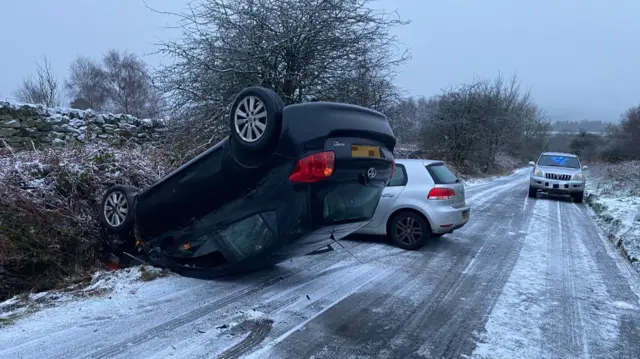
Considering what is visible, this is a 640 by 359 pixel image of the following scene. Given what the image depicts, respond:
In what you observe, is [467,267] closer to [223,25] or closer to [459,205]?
[459,205]

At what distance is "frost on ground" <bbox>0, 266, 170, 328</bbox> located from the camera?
4.34 m

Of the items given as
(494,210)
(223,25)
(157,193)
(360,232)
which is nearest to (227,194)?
(157,193)

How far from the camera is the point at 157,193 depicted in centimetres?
536

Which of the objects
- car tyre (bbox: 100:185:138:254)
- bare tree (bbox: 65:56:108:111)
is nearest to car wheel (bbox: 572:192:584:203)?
car tyre (bbox: 100:185:138:254)

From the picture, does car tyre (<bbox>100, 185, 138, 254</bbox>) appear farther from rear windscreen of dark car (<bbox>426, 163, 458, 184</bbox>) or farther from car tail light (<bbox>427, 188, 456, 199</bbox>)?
rear windscreen of dark car (<bbox>426, 163, 458, 184</bbox>)

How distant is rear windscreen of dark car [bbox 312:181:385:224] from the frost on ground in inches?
86.5

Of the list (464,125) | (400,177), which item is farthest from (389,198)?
(464,125)

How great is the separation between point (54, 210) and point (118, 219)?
81 centimetres

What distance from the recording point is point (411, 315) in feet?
15.7

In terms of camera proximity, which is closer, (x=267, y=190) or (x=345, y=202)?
(x=267, y=190)

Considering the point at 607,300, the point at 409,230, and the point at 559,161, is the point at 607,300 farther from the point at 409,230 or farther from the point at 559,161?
the point at 559,161

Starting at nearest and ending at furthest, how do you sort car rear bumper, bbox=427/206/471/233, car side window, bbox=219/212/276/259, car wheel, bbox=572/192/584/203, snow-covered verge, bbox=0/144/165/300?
car side window, bbox=219/212/276/259 → snow-covered verge, bbox=0/144/165/300 → car rear bumper, bbox=427/206/471/233 → car wheel, bbox=572/192/584/203

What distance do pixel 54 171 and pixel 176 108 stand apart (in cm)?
550

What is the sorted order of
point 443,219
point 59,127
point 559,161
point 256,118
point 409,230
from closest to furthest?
point 256,118 < point 443,219 < point 409,230 < point 59,127 < point 559,161
